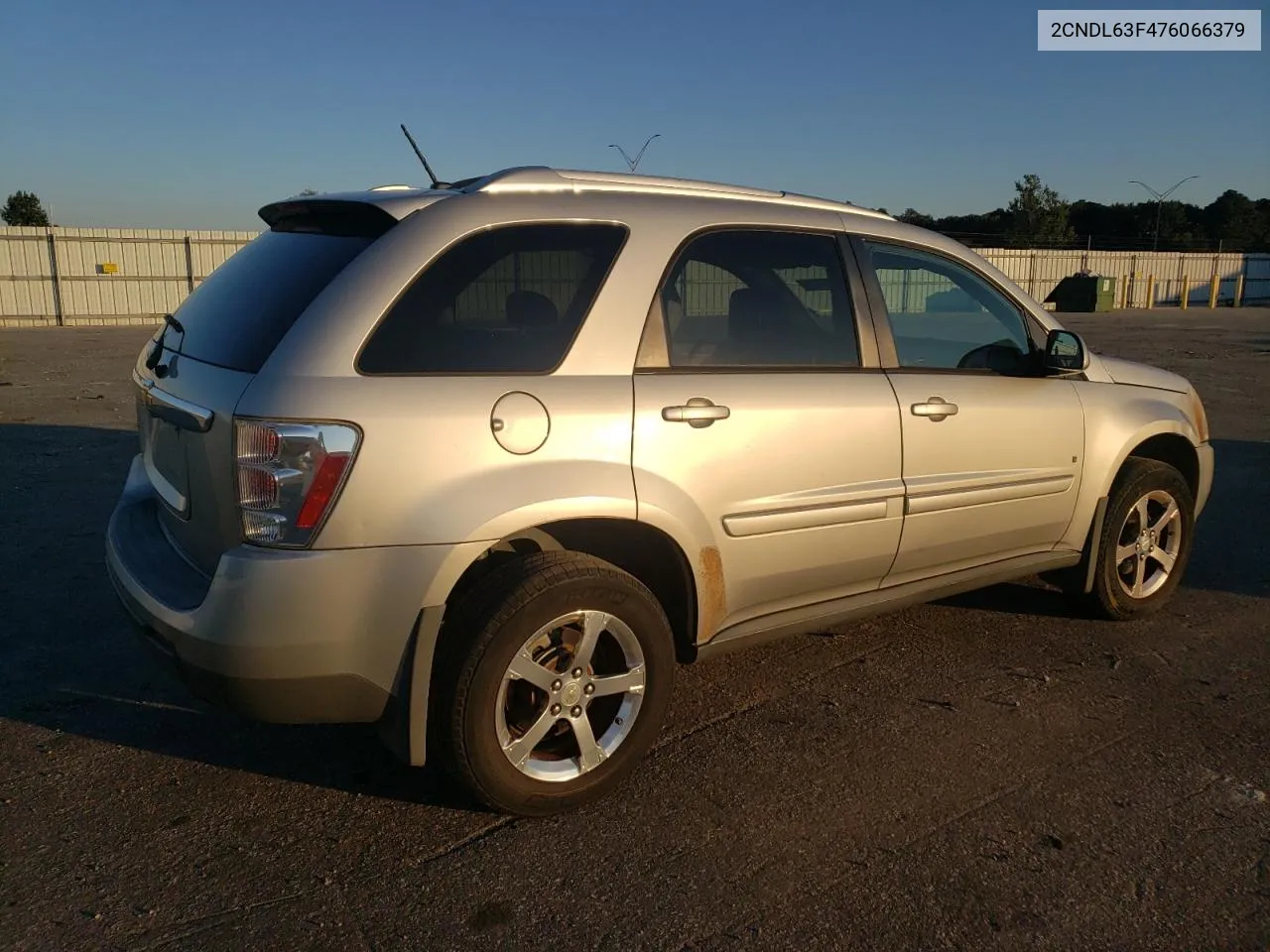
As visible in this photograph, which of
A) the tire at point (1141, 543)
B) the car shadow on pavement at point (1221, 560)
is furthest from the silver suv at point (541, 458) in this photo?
the car shadow on pavement at point (1221, 560)

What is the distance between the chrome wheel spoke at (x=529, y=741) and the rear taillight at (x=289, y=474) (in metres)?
0.85

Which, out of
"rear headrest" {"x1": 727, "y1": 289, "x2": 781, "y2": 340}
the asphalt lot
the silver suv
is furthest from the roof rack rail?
the asphalt lot

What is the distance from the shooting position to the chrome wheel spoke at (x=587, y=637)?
2.98m

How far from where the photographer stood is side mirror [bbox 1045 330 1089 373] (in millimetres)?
4184

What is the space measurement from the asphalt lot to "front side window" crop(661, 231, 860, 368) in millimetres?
1313

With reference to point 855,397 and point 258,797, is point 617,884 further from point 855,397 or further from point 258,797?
point 855,397

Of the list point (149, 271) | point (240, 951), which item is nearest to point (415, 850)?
point (240, 951)

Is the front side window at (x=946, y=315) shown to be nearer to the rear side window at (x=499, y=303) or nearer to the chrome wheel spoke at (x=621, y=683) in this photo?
the rear side window at (x=499, y=303)

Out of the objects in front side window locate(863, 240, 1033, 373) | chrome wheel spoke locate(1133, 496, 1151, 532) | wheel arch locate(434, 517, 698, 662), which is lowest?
chrome wheel spoke locate(1133, 496, 1151, 532)

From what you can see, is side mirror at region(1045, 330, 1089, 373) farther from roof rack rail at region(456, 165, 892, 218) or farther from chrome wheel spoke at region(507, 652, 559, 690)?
chrome wheel spoke at region(507, 652, 559, 690)

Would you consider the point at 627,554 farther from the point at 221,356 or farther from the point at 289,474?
the point at 221,356

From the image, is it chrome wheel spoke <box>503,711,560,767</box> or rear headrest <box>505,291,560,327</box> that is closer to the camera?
chrome wheel spoke <box>503,711,560,767</box>

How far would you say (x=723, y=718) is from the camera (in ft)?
12.1

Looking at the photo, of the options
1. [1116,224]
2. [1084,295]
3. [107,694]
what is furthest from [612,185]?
[1116,224]
